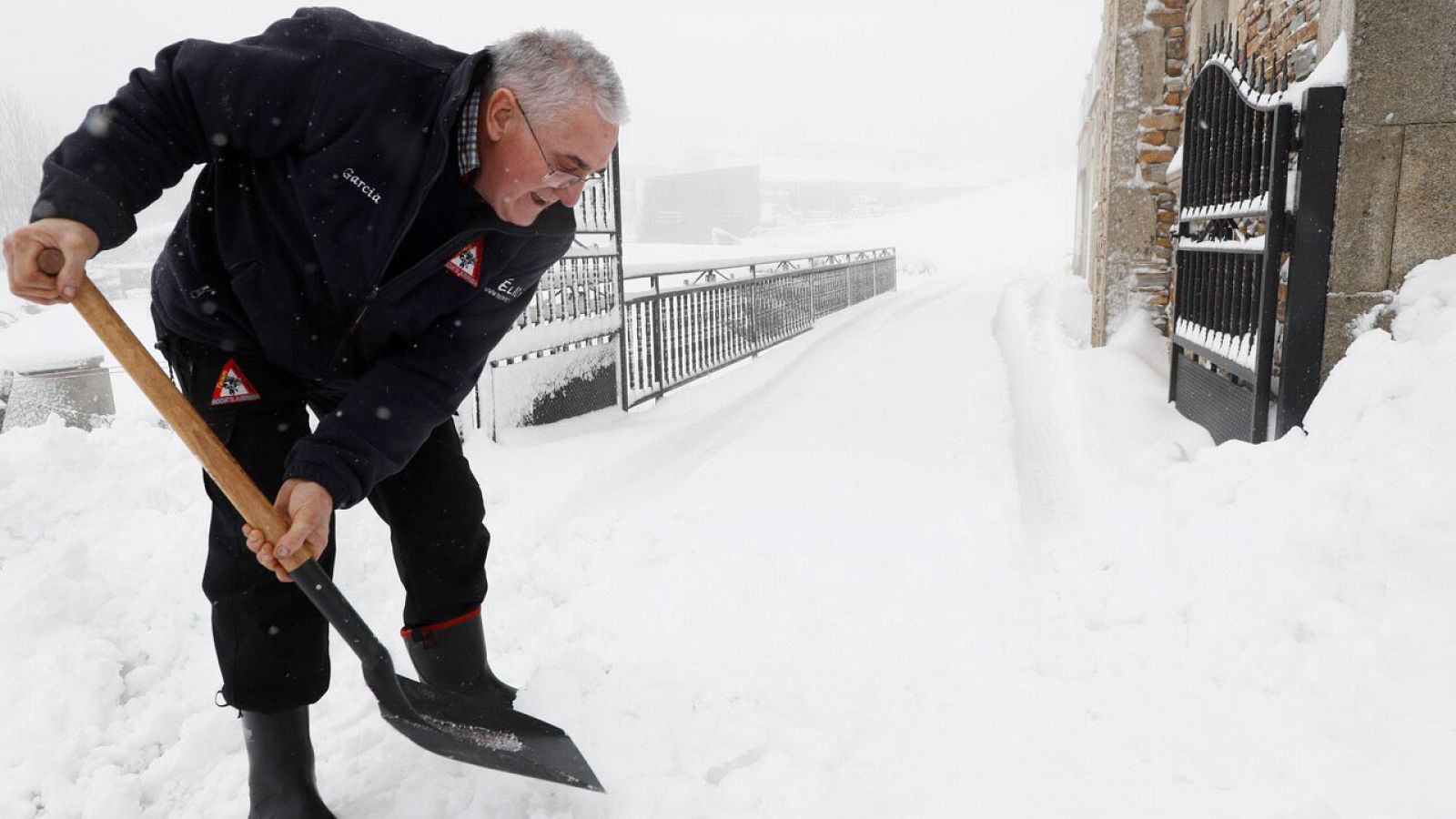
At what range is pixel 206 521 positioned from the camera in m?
3.31

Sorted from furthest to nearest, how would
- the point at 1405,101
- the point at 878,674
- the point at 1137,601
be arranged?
the point at 1405,101, the point at 1137,601, the point at 878,674

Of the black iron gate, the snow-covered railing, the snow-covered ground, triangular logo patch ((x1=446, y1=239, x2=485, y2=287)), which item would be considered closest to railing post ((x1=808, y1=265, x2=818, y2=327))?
the snow-covered railing

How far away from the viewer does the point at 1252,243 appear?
12.5 feet

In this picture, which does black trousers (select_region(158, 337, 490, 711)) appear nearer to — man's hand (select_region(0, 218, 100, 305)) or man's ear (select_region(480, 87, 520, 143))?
man's hand (select_region(0, 218, 100, 305))

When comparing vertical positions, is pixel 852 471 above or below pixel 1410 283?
below

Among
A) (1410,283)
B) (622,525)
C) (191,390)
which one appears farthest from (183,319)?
(1410,283)

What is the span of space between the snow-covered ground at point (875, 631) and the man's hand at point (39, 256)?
1.20m

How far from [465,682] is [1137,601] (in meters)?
1.95

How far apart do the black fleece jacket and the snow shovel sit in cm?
11

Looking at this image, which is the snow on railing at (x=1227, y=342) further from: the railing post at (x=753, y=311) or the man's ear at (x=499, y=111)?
the railing post at (x=753, y=311)

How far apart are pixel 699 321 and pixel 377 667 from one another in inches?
230

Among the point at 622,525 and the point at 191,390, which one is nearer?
the point at 191,390

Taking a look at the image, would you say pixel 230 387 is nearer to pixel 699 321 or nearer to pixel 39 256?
pixel 39 256

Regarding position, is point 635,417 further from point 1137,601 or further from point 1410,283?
point 1410,283
